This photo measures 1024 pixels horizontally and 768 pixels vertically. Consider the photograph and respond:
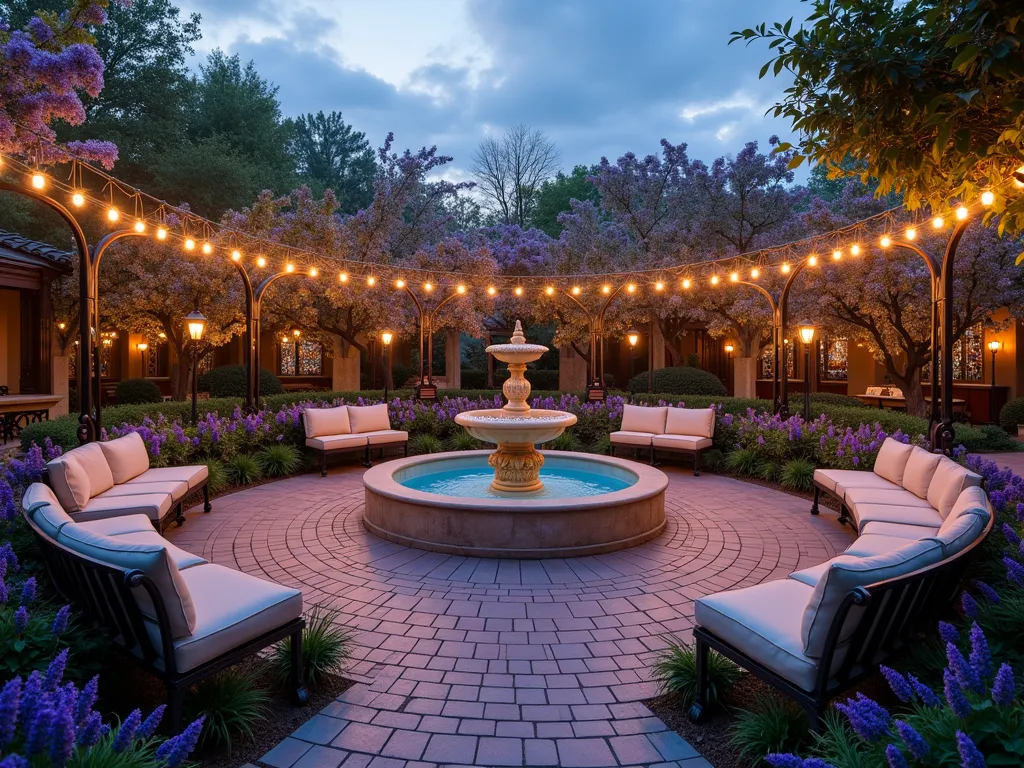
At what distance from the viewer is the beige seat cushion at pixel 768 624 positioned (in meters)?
2.64

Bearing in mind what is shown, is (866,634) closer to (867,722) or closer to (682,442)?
(867,722)

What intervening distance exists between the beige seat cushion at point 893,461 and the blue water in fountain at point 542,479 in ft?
9.42

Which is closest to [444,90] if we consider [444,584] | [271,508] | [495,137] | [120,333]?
[495,137]

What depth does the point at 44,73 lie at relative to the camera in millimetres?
7605

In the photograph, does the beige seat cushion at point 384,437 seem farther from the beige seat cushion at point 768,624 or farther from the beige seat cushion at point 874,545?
the beige seat cushion at point 768,624

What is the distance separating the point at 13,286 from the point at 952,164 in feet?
64.2

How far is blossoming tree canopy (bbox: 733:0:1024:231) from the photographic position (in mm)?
2777

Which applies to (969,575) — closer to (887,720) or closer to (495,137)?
(887,720)

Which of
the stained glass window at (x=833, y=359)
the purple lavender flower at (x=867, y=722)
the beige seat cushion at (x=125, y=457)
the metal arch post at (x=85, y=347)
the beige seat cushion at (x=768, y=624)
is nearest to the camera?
the purple lavender flower at (x=867, y=722)

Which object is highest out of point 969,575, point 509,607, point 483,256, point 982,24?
point 483,256

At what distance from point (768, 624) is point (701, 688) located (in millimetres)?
530

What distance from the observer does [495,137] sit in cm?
3316

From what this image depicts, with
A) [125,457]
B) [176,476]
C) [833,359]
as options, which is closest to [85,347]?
[125,457]

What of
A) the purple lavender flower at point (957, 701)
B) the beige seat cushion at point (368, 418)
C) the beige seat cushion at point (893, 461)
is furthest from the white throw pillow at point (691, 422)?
the purple lavender flower at point (957, 701)
